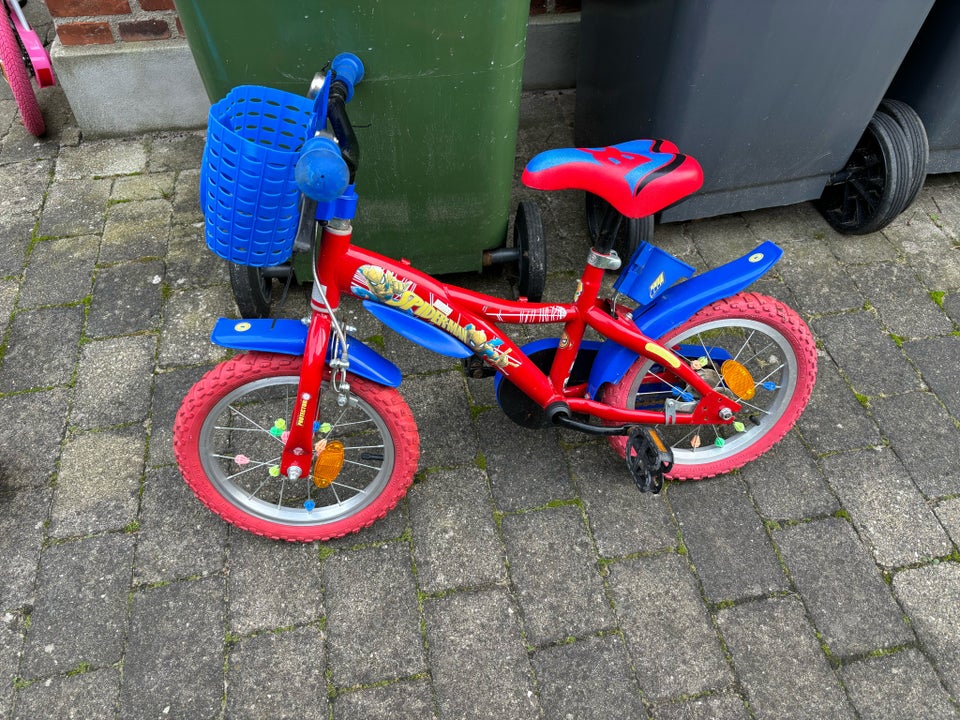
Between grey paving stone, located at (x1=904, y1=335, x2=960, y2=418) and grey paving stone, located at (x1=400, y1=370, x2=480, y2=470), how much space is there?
61.2 inches

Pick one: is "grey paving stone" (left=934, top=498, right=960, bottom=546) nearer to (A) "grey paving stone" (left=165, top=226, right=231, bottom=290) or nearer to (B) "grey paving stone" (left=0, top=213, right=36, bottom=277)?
(A) "grey paving stone" (left=165, top=226, right=231, bottom=290)

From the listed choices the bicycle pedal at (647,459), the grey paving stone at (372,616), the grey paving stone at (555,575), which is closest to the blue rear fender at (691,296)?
the bicycle pedal at (647,459)

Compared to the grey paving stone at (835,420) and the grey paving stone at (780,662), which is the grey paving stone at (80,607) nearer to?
the grey paving stone at (780,662)

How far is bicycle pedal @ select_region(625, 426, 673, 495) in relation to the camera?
1.97 m

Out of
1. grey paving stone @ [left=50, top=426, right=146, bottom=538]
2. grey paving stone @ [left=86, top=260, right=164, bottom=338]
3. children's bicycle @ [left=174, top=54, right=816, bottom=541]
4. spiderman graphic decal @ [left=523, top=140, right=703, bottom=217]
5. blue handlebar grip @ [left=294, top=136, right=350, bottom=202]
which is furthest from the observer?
grey paving stone @ [left=86, top=260, right=164, bottom=338]

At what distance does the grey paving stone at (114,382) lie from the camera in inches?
91.7

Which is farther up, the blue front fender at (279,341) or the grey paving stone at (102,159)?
the blue front fender at (279,341)

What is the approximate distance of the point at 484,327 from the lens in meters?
1.84

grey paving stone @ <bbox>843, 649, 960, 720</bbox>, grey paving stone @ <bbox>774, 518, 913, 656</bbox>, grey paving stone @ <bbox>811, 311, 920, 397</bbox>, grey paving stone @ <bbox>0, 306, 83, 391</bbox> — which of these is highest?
grey paving stone @ <bbox>811, 311, 920, 397</bbox>

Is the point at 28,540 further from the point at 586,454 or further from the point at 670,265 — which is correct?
the point at 670,265

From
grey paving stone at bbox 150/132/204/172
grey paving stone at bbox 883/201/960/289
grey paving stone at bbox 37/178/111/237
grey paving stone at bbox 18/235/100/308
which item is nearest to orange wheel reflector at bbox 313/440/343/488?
grey paving stone at bbox 18/235/100/308

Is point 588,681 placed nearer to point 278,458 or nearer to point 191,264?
point 278,458

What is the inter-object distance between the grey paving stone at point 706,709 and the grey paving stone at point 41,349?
2.09 m

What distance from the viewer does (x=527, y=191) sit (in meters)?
3.11
